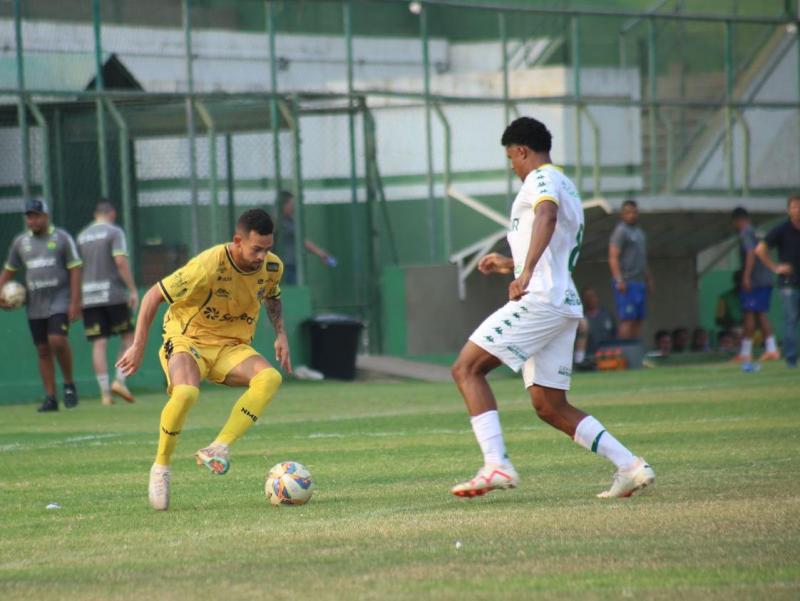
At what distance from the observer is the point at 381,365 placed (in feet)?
80.5

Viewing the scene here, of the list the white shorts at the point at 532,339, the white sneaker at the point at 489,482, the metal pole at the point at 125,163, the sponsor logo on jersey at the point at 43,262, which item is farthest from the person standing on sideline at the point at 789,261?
the white sneaker at the point at 489,482

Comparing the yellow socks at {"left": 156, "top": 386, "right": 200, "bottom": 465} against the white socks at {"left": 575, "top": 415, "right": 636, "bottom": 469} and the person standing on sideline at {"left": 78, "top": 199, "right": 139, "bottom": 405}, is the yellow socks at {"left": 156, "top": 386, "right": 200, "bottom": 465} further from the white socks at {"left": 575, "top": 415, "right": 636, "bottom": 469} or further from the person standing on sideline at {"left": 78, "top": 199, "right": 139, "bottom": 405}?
the person standing on sideline at {"left": 78, "top": 199, "right": 139, "bottom": 405}

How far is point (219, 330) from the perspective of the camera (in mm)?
10148

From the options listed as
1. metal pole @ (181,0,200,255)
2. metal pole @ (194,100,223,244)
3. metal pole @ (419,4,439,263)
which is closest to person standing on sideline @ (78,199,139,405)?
metal pole @ (181,0,200,255)

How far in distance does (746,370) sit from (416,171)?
7.05 meters

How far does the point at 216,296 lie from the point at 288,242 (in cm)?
1421

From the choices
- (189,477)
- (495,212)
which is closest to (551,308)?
(189,477)

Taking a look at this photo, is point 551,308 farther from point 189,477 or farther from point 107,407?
point 107,407

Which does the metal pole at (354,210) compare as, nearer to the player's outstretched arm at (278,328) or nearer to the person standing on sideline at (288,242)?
the person standing on sideline at (288,242)

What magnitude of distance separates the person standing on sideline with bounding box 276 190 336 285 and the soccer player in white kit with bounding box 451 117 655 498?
14.8m

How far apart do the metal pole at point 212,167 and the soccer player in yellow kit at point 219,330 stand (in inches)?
500

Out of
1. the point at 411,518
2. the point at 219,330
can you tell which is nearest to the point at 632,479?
the point at 411,518

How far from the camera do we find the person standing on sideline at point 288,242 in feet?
78.3

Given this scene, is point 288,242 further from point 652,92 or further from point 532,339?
point 532,339
